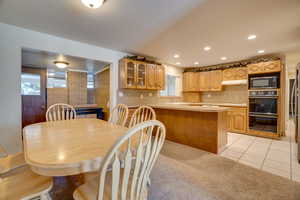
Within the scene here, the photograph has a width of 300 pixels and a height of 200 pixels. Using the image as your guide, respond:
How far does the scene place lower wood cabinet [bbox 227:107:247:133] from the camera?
3.98m

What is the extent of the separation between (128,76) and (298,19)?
3.37 m

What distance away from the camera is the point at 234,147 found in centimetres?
297

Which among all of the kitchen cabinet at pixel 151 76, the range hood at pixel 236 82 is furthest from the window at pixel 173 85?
the range hood at pixel 236 82

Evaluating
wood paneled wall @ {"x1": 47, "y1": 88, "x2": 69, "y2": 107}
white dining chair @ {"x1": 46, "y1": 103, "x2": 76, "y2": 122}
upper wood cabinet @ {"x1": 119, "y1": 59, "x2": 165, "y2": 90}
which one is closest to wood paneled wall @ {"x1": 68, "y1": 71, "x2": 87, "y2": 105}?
wood paneled wall @ {"x1": 47, "y1": 88, "x2": 69, "y2": 107}

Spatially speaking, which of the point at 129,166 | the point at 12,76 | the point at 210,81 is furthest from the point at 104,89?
the point at 129,166

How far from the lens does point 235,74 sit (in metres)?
4.38

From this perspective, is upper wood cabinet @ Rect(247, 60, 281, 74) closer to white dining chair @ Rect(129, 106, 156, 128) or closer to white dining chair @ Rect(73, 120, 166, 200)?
white dining chair @ Rect(129, 106, 156, 128)

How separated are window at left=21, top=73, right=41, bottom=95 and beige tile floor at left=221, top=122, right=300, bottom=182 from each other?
5810mm

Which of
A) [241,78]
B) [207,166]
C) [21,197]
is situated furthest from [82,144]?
[241,78]

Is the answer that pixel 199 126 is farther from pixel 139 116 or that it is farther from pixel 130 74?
pixel 130 74

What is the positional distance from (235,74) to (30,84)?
6.86m

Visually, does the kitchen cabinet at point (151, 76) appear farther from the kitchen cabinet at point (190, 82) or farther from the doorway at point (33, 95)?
the doorway at point (33, 95)

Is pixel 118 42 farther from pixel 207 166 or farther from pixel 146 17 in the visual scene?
pixel 207 166

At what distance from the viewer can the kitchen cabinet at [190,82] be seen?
17.5 ft
